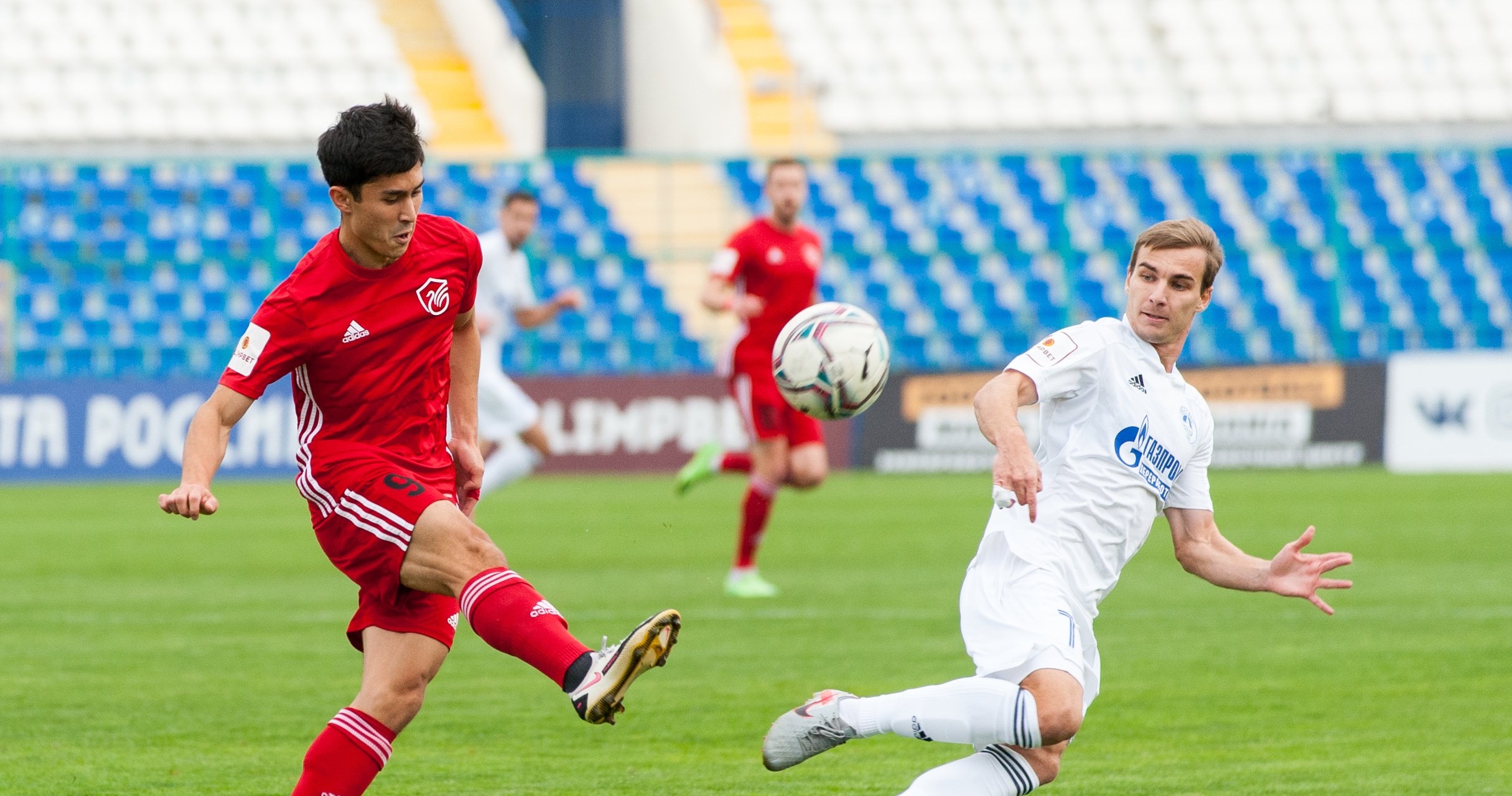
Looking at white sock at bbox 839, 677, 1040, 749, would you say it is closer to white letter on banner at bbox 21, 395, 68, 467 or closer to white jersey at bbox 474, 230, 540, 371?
white jersey at bbox 474, 230, 540, 371

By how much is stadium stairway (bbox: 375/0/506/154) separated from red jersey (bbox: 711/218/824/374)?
14.1 meters

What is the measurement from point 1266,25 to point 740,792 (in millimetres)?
22297

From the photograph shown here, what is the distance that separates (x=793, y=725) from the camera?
14.5 ft

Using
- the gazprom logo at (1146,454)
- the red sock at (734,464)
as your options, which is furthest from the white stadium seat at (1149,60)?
the gazprom logo at (1146,454)

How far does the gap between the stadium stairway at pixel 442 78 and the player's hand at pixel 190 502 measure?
20.7 m

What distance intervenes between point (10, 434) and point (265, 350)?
1566cm

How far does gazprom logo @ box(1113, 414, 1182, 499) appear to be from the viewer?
15.1 ft

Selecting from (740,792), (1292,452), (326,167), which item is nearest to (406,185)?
(326,167)

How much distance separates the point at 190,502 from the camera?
402 cm

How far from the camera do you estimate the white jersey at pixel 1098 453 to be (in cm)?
452

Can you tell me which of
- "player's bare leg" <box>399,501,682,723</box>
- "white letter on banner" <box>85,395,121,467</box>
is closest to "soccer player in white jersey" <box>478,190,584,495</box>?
"white letter on banner" <box>85,395,121,467</box>

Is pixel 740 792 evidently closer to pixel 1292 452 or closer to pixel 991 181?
pixel 1292 452

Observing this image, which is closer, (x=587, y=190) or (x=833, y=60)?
(x=587, y=190)

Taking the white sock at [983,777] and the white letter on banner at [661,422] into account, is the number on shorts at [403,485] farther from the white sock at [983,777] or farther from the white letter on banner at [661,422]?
the white letter on banner at [661,422]
